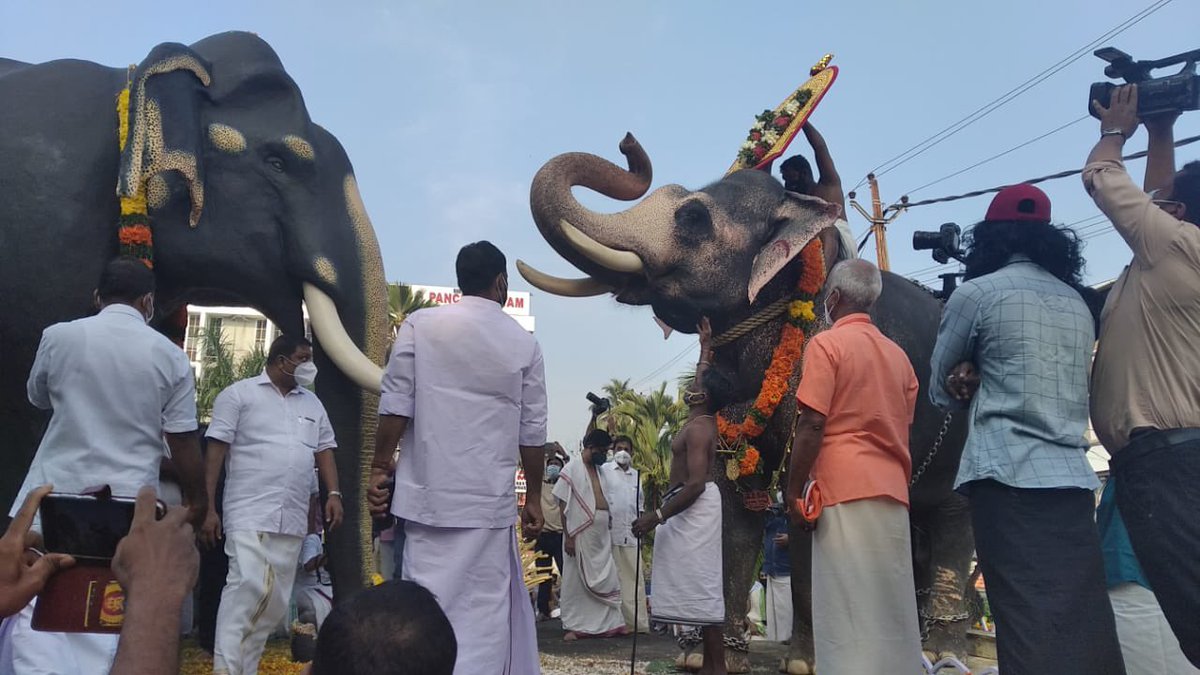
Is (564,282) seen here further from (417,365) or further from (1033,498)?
(1033,498)

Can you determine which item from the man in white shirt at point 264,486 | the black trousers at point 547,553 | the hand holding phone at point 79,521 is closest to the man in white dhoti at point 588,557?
the black trousers at point 547,553

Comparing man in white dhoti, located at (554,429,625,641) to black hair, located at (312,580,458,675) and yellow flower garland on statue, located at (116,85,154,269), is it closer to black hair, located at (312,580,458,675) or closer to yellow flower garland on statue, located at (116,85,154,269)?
yellow flower garland on statue, located at (116,85,154,269)

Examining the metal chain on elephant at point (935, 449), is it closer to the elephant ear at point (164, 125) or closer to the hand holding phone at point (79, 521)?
the elephant ear at point (164, 125)

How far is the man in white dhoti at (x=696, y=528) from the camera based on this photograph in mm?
5242

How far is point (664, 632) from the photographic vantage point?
27.3ft

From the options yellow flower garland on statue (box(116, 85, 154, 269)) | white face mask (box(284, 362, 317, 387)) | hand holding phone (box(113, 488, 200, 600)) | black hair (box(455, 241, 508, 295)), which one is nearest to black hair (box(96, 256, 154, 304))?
yellow flower garland on statue (box(116, 85, 154, 269))

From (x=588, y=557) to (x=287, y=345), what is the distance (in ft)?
13.8

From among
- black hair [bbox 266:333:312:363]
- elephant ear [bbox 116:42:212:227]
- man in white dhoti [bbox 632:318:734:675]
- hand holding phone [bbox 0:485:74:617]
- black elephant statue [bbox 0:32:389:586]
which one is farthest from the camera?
man in white dhoti [bbox 632:318:734:675]

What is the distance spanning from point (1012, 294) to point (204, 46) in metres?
3.93

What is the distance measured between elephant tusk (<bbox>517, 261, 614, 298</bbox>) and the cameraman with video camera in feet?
9.55

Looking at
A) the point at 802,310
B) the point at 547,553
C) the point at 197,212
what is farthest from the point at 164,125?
the point at 547,553

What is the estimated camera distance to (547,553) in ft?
36.1

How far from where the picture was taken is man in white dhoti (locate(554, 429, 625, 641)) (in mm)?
8250

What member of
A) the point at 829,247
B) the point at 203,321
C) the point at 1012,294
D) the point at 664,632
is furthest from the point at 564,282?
the point at 203,321
